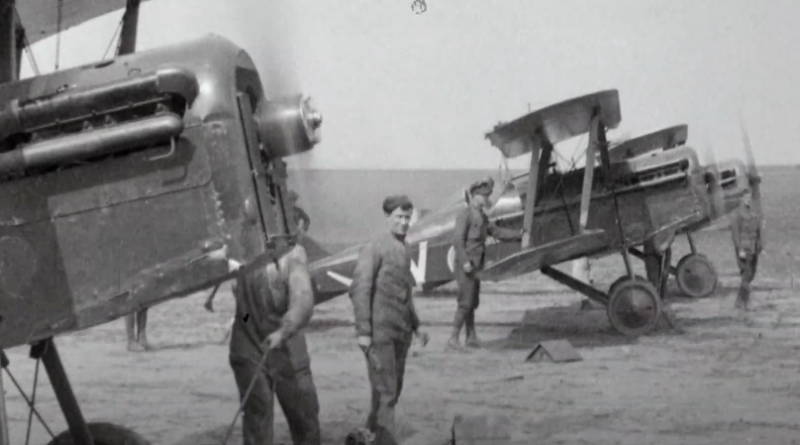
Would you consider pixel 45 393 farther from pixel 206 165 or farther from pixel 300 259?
pixel 206 165

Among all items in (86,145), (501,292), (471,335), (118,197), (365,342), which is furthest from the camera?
(501,292)

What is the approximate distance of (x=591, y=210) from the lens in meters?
11.2

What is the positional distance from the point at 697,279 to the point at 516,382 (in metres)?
7.16

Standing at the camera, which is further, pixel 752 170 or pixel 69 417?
pixel 752 170

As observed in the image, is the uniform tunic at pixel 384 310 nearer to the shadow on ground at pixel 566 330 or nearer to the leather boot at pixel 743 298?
the shadow on ground at pixel 566 330

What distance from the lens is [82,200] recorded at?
11.1ft

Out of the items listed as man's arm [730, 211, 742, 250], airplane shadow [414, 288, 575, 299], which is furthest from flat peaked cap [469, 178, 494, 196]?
airplane shadow [414, 288, 575, 299]

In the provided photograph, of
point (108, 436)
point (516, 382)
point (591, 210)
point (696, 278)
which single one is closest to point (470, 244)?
point (591, 210)

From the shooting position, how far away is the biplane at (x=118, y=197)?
3.31 metres

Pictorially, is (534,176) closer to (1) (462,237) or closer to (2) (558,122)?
(2) (558,122)

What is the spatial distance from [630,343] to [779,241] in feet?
54.1

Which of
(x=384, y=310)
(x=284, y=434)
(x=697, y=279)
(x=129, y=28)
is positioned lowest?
(x=697, y=279)

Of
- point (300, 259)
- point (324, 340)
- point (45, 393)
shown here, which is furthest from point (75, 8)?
→ point (324, 340)

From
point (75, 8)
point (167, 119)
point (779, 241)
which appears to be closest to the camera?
point (167, 119)
